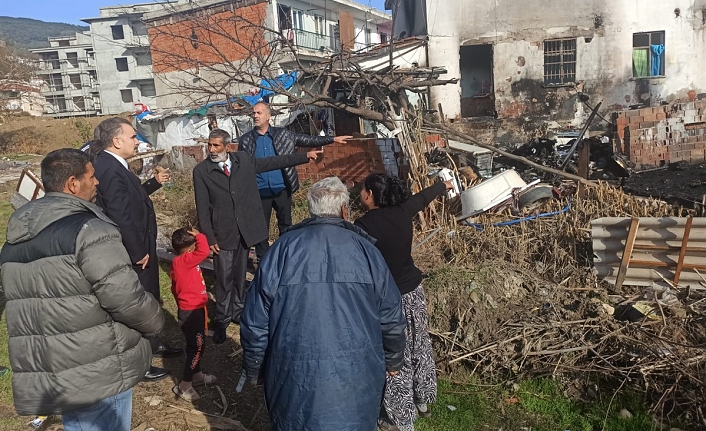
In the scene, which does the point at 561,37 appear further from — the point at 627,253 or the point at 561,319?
the point at 561,319

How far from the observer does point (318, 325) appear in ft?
6.74

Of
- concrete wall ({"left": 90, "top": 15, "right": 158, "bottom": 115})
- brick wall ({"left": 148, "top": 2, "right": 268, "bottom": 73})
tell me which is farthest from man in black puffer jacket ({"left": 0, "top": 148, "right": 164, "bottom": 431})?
concrete wall ({"left": 90, "top": 15, "right": 158, "bottom": 115})

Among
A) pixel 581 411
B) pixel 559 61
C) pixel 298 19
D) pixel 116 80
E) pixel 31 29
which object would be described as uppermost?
pixel 31 29

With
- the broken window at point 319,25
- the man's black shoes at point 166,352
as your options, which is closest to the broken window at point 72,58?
the broken window at point 319,25

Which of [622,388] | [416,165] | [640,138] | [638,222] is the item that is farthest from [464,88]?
[622,388]

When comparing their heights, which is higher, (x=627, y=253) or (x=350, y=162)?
(x=350, y=162)

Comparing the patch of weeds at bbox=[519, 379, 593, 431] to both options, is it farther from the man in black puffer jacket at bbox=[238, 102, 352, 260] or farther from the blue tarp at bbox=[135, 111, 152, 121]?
the blue tarp at bbox=[135, 111, 152, 121]

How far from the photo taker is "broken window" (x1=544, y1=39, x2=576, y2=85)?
17516mm

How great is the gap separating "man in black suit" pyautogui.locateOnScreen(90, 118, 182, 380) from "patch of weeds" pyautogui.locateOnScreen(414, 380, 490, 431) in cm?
214

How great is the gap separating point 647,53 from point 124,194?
19110 mm

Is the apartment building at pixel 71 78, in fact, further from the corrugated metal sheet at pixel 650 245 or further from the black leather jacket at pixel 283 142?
the corrugated metal sheet at pixel 650 245

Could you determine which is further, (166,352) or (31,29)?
(31,29)

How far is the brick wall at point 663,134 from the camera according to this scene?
12.0 metres

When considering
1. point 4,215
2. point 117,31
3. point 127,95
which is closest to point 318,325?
point 4,215
